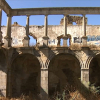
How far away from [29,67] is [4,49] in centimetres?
382

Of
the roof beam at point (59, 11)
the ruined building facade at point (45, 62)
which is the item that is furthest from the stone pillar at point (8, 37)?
the roof beam at point (59, 11)

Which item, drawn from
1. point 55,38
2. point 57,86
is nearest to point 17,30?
point 55,38

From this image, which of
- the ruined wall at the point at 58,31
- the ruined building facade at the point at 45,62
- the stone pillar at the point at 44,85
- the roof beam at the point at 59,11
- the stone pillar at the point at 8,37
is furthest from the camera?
the ruined wall at the point at 58,31

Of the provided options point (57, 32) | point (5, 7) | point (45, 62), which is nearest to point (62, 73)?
point (45, 62)

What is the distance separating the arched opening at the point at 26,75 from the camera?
53.6 feet

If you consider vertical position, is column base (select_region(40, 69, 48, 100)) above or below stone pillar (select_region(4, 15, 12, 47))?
below

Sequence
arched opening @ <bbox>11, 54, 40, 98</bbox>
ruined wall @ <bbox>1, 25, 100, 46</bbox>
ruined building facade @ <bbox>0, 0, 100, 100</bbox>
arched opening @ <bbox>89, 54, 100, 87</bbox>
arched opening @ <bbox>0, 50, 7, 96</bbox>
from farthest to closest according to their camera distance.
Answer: ruined wall @ <bbox>1, 25, 100, 46</bbox>
arched opening @ <bbox>89, 54, 100, 87</bbox>
arched opening @ <bbox>11, 54, 40, 98</bbox>
ruined building facade @ <bbox>0, 0, 100, 100</bbox>
arched opening @ <bbox>0, 50, 7, 96</bbox>

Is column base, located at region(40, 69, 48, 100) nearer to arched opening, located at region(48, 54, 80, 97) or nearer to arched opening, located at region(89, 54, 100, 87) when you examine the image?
arched opening, located at region(48, 54, 80, 97)

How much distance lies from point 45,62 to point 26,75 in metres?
3.38

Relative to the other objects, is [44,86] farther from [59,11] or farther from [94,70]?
[59,11]

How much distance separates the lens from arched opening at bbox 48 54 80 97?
16.5 meters

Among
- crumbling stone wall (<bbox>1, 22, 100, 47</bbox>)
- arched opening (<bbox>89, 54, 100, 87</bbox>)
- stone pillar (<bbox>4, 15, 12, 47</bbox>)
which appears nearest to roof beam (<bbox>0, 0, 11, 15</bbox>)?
stone pillar (<bbox>4, 15, 12, 47</bbox>)

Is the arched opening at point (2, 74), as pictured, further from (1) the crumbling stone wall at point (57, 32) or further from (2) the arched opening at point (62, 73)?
(1) the crumbling stone wall at point (57, 32)

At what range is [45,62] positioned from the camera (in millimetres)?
14453
